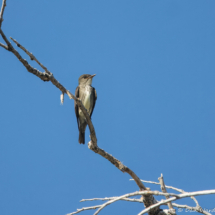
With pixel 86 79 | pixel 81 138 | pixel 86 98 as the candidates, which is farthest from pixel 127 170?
pixel 86 79

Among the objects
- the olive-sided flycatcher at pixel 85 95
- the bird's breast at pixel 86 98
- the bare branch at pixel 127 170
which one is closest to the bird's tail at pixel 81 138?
the olive-sided flycatcher at pixel 85 95

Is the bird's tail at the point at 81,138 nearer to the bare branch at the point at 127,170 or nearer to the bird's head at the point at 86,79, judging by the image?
the bird's head at the point at 86,79

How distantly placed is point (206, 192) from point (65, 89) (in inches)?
110

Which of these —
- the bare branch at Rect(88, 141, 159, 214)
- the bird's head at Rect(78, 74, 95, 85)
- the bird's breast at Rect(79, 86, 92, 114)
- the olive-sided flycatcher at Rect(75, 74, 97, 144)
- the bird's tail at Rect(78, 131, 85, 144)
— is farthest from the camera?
the bird's head at Rect(78, 74, 95, 85)

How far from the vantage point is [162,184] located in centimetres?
462

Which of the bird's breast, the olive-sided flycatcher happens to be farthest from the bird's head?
the bird's breast

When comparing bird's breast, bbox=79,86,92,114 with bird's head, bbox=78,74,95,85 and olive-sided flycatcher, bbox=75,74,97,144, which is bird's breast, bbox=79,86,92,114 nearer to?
olive-sided flycatcher, bbox=75,74,97,144

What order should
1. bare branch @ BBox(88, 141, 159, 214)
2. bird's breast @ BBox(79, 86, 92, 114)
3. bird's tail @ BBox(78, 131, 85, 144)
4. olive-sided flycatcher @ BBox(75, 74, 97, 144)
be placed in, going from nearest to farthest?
1. bare branch @ BBox(88, 141, 159, 214)
2. bird's tail @ BBox(78, 131, 85, 144)
3. olive-sided flycatcher @ BBox(75, 74, 97, 144)
4. bird's breast @ BBox(79, 86, 92, 114)

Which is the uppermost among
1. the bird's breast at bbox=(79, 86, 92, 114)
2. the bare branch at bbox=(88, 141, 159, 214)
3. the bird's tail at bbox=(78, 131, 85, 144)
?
Result: the bird's breast at bbox=(79, 86, 92, 114)

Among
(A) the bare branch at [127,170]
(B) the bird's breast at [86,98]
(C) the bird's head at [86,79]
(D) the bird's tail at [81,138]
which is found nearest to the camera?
(A) the bare branch at [127,170]

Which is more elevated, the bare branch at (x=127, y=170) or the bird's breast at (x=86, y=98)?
the bird's breast at (x=86, y=98)

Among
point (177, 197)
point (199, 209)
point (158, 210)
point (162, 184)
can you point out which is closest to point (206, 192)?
point (177, 197)

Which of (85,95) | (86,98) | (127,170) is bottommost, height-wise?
(127,170)

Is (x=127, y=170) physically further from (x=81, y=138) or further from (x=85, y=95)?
(x=85, y=95)
